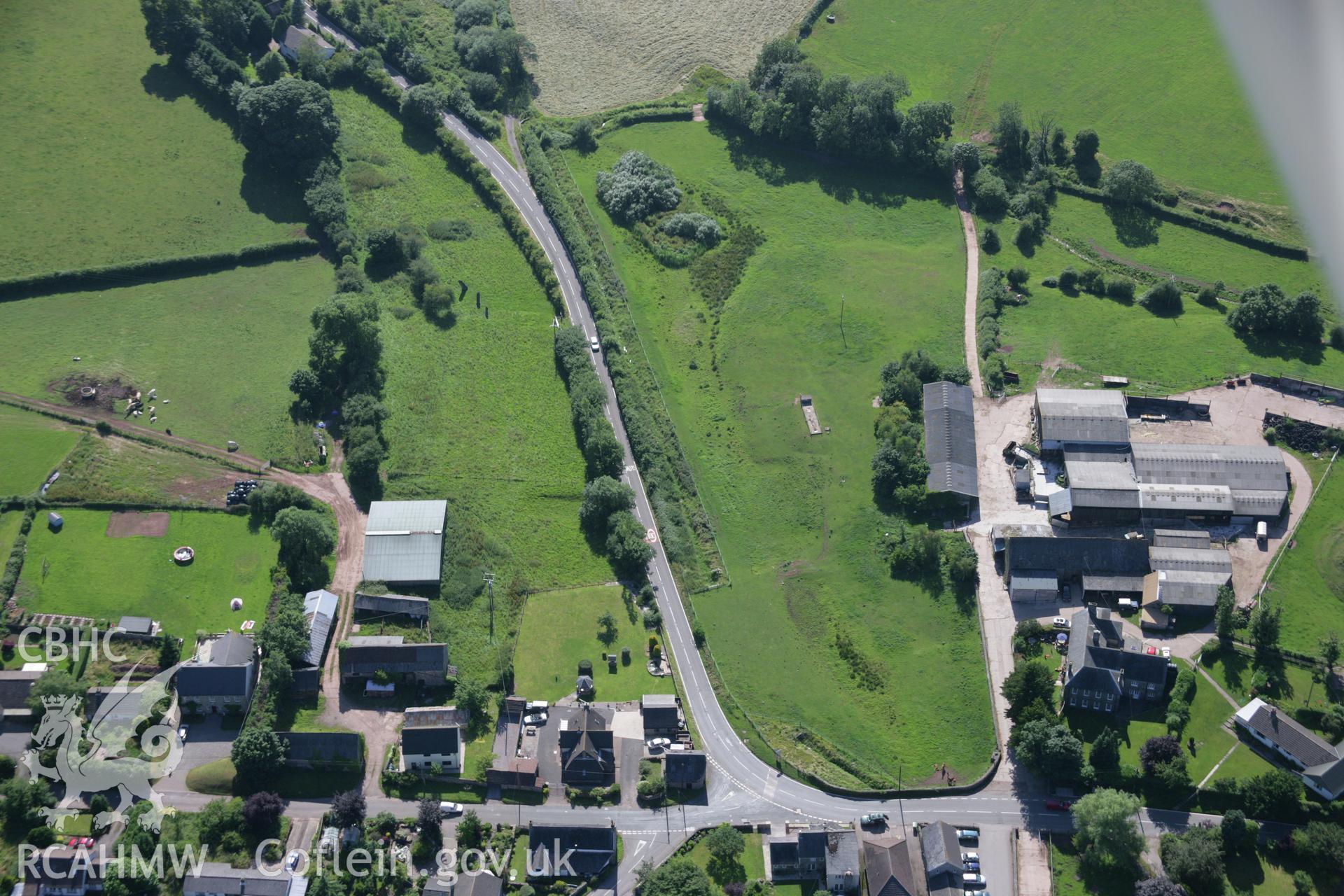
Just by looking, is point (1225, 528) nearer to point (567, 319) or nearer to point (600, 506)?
point (600, 506)

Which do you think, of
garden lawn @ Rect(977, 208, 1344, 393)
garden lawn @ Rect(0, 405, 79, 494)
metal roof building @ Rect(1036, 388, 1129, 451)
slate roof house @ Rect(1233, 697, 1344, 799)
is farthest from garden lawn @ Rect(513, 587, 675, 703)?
garden lawn @ Rect(977, 208, 1344, 393)

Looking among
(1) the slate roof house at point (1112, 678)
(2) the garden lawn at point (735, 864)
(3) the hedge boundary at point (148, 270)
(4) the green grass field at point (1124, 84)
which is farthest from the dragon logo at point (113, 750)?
(4) the green grass field at point (1124, 84)

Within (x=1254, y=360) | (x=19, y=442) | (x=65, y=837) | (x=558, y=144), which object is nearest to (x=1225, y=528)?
(x=1254, y=360)

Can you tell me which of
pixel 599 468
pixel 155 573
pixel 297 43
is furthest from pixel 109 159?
pixel 599 468

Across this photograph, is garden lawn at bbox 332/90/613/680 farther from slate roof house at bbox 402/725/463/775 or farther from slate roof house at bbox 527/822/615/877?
slate roof house at bbox 527/822/615/877

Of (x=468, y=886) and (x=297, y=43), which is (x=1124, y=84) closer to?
(x=297, y=43)

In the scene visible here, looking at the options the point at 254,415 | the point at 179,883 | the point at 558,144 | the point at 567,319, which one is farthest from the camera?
the point at 558,144

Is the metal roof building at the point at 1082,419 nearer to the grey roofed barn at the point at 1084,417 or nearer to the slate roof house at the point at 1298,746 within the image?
the grey roofed barn at the point at 1084,417
